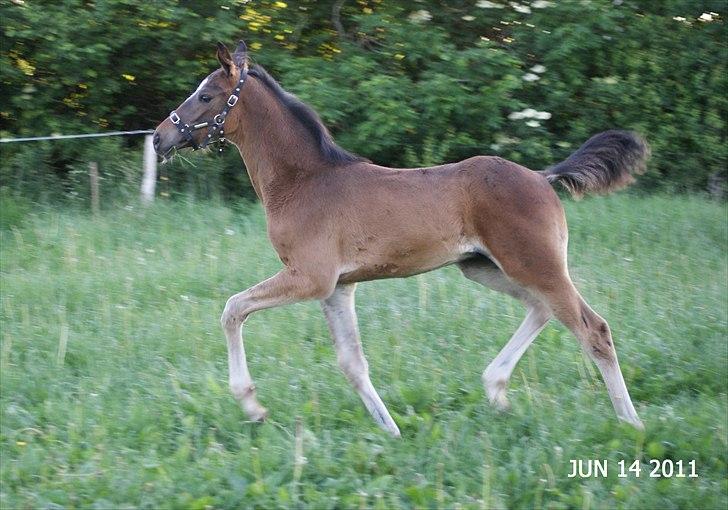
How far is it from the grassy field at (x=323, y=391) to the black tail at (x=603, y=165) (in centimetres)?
129

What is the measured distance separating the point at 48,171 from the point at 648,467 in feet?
33.2

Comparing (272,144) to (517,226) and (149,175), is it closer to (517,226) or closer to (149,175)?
(517,226)

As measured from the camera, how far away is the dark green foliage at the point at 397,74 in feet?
42.5

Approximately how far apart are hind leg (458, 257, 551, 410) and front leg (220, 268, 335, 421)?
0.99 meters

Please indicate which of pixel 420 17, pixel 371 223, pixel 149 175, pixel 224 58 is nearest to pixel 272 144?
pixel 224 58

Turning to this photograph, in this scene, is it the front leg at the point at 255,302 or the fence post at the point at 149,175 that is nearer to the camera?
the front leg at the point at 255,302

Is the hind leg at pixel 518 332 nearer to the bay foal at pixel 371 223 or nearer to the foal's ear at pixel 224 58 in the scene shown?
the bay foal at pixel 371 223

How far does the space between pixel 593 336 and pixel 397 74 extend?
861 centimetres

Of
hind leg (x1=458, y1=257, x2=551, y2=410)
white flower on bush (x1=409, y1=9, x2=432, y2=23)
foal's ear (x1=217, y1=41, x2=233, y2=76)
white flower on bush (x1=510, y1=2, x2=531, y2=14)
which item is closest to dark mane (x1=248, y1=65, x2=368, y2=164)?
foal's ear (x1=217, y1=41, x2=233, y2=76)

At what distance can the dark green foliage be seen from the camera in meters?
12.9

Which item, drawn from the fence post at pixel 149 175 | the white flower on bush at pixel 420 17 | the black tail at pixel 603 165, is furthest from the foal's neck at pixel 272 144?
the white flower on bush at pixel 420 17

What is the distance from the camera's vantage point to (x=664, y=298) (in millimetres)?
8055

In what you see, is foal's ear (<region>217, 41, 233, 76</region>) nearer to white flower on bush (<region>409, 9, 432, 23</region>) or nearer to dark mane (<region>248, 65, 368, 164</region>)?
dark mane (<region>248, 65, 368, 164</region>)

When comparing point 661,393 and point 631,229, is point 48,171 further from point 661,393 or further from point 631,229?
point 661,393
